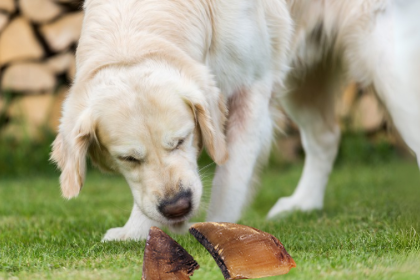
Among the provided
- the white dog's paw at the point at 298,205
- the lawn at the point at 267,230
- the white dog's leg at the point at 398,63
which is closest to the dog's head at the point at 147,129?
the lawn at the point at 267,230

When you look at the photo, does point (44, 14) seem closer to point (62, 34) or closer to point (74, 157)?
point (62, 34)

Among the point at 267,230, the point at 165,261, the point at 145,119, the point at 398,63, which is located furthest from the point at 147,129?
the point at 398,63

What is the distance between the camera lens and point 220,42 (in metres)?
2.46

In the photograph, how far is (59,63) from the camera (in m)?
5.20

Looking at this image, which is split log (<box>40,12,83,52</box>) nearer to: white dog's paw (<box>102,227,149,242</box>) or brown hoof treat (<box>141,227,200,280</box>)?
white dog's paw (<box>102,227,149,242</box>)

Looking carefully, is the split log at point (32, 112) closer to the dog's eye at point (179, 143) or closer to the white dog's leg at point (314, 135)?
the white dog's leg at point (314, 135)

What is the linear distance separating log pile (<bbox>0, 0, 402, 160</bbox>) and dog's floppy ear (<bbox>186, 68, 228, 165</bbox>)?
9.62 feet

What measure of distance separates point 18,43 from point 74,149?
317 centimetres

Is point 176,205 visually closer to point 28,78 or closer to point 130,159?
point 130,159

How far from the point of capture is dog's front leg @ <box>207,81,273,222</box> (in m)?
2.59

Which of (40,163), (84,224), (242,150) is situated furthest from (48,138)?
(242,150)

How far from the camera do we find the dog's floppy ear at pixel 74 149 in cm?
217

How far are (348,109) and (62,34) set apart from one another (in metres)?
2.55

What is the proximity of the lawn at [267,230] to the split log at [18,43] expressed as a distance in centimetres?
105
